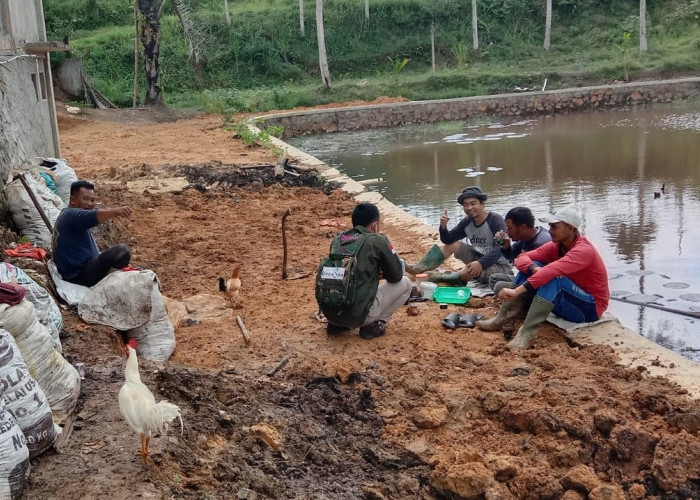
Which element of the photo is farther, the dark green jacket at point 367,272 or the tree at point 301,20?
the tree at point 301,20

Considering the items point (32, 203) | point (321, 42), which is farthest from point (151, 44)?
point (32, 203)

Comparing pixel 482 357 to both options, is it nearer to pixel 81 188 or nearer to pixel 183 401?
pixel 183 401

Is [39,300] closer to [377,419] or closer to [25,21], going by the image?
[377,419]

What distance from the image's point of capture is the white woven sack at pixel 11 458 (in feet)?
10.8

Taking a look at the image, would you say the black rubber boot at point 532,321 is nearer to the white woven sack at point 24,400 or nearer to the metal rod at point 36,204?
the white woven sack at point 24,400

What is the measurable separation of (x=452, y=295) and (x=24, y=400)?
4.33m

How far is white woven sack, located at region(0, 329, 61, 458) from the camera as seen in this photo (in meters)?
3.61

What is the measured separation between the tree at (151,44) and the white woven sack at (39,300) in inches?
833

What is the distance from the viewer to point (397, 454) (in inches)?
174

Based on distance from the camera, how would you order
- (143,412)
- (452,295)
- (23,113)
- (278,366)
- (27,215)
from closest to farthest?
(143,412), (278,366), (452,295), (27,215), (23,113)

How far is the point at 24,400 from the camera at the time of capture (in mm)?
3652

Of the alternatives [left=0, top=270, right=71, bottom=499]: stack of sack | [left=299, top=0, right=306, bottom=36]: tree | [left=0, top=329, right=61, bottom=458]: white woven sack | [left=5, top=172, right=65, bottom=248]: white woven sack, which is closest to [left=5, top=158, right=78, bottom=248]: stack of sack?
[left=5, top=172, right=65, bottom=248]: white woven sack

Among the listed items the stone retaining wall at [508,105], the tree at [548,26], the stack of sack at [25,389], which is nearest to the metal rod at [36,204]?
the stack of sack at [25,389]

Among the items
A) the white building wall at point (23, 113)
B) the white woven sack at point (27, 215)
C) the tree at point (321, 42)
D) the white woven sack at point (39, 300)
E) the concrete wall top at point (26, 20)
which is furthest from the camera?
the tree at point (321, 42)
